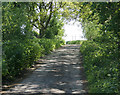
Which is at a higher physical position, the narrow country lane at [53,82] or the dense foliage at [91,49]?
the dense foliage at [91,49]

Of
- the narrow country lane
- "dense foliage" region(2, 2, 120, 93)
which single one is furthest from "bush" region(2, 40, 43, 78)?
the narrow country lane

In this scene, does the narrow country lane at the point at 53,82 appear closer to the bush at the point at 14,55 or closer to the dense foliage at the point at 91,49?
the dense foliage at the point at 91,49

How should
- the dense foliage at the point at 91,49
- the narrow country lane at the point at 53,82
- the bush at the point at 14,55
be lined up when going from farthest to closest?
the bush at the point at 14,55, the narrow country lane at the point at 53,82, the dense foliage at the point at 91,49

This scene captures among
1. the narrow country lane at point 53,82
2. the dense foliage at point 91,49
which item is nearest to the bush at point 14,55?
the dense foliage at point 91,49

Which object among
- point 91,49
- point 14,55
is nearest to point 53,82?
point 14,55

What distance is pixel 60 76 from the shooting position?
29.6 ft

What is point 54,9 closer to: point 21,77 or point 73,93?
point 21,77

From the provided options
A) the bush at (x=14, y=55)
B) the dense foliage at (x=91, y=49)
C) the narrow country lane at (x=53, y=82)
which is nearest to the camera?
the dense foliage at (x=91, y=49)

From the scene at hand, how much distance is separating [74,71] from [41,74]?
1992 millimetres

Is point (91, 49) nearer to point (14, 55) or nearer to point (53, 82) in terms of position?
point (53, 82)

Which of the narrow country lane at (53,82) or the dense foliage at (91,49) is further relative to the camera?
the narrow country lane at (53,82)

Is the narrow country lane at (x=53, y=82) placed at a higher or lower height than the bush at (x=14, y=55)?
lower

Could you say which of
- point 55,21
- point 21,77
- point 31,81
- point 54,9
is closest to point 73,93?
point 31,81

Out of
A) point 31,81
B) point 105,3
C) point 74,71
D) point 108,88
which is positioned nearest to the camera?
point 108,88
